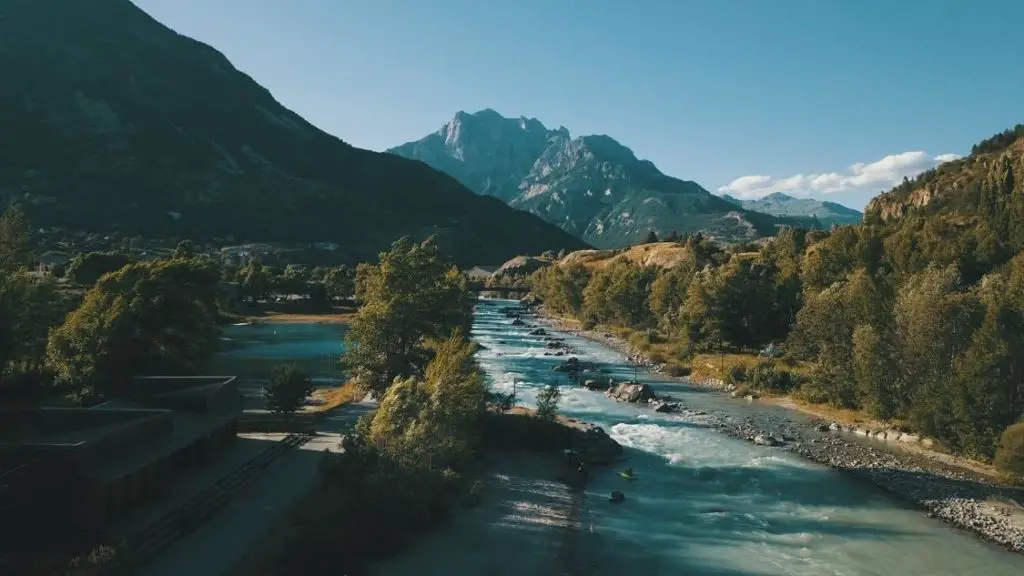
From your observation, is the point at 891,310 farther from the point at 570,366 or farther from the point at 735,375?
the point at 570,366

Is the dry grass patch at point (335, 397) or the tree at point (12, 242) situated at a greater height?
the tree at point (12, 242)

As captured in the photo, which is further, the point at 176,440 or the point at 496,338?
the point at 496,338

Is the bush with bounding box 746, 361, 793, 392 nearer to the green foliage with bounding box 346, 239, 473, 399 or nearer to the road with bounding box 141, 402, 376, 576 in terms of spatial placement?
the green foliage with bounding box 346, 239, 473, 399

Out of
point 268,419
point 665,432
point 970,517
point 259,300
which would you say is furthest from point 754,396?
point 259,300

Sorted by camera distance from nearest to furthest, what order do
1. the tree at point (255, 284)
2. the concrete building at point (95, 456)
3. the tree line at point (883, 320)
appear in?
1. the concrete building at point (95, 456)
2. the tree line at point (883, 320)
3. the tree at point (255, 284)

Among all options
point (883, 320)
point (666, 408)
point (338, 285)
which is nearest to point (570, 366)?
point (666, 408)

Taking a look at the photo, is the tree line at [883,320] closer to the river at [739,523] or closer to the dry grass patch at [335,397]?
the river at [739,523]

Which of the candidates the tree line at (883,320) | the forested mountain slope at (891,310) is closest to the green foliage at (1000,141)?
the forested mountain slope at (891,310)

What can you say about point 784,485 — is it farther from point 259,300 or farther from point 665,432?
point 259,300
